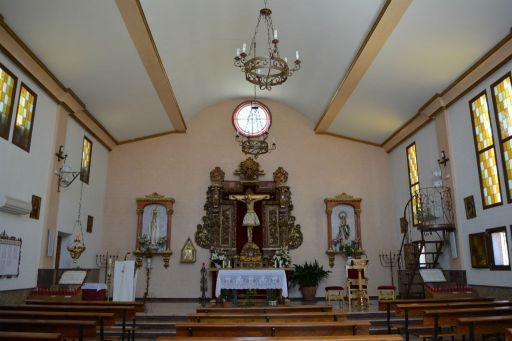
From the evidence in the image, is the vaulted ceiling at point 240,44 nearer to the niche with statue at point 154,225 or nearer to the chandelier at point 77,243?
the niche with statue at point 154,225

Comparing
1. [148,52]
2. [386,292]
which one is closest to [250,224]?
[386,292]

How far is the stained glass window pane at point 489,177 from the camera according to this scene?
884 cm

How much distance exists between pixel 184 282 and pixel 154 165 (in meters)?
3.86

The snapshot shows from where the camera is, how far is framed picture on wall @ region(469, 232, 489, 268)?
29.6 feet

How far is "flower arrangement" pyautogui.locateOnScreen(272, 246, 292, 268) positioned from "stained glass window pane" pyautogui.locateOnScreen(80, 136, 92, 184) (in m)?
5.82

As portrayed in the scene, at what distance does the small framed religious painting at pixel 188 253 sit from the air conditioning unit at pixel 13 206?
18.0 feet

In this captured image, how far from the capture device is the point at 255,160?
14172 mm

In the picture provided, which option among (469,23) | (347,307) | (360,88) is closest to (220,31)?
(360,88)

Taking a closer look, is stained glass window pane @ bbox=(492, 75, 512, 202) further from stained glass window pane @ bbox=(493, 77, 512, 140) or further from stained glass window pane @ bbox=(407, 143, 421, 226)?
stained glass window pane @ bbox=(407, 143, 421, 226)

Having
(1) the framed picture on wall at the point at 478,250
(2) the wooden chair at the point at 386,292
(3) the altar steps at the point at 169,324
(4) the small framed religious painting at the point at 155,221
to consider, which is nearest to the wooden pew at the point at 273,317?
(3) the altar steps at the point at 169,324

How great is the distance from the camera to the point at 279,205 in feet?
45.3

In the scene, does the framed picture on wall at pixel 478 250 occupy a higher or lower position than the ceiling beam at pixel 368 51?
lower

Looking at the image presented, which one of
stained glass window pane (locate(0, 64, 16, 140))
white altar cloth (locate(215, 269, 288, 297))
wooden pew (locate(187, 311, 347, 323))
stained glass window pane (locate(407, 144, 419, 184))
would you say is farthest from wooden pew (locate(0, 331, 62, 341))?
stained glass window pane (locate(407, 144, 419, 184))

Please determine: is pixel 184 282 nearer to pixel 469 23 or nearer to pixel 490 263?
pixel 490 263
